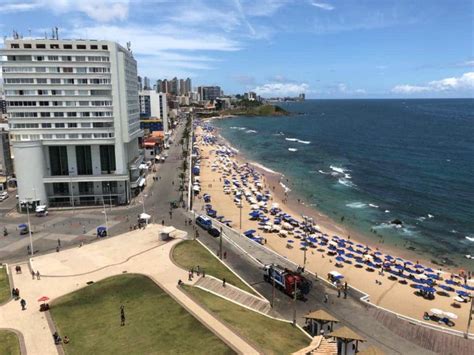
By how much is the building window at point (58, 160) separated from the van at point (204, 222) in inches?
1095

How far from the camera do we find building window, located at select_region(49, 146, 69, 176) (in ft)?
234

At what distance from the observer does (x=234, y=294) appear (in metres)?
39.4

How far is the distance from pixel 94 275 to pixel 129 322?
1153cm

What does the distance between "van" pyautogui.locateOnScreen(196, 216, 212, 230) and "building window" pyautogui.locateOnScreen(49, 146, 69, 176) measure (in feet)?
91.2

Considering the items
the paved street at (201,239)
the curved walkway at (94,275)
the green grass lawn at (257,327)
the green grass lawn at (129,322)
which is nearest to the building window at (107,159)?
the paved street at (201,239)

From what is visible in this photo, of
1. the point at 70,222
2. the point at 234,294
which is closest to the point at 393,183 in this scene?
the point at 234,294

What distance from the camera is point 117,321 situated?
110 ft

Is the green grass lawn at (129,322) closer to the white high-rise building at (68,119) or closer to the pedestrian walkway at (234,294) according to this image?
the pedestrian walkway at (234,294)

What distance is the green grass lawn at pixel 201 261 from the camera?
42606mm

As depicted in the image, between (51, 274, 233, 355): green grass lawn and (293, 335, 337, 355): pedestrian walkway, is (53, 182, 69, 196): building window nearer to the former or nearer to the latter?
(51, 274, 233, 355): green grass lawn

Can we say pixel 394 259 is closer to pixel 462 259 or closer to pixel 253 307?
pixel 462 259

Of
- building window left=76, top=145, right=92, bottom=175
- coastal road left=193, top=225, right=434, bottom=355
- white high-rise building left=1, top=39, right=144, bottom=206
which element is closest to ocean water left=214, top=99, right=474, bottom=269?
coastal road left=193, top=225, right=434, bottom=355

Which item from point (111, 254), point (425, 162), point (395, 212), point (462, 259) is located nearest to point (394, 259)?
point (462, 259)

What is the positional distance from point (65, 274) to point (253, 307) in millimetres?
20677
